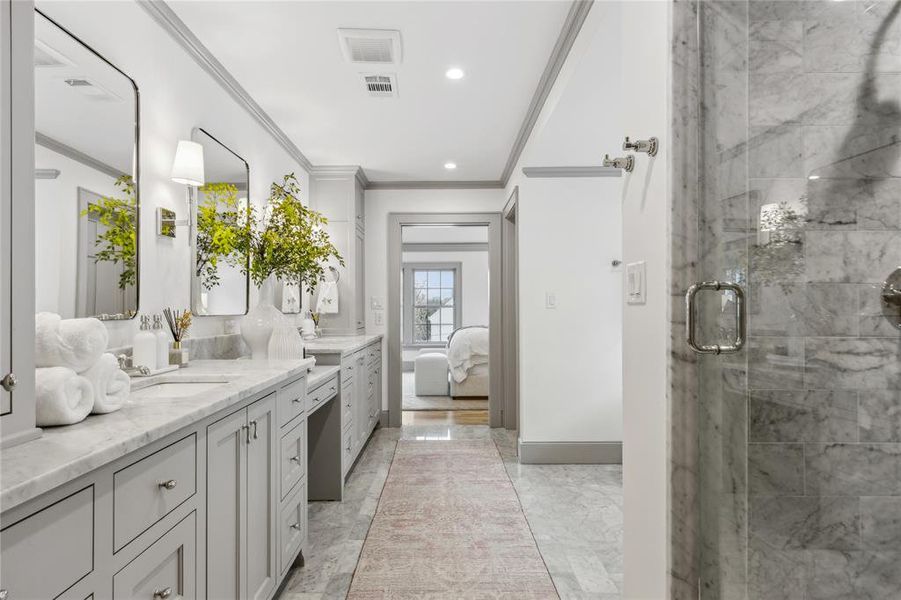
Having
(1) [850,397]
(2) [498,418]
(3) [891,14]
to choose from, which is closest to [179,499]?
Result: (1) [850,397]

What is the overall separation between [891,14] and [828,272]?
65 centimetres

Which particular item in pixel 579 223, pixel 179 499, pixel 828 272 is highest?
pixel 579 223

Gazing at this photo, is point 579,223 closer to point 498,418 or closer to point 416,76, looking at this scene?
point 416,76

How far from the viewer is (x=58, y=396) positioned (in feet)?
3.37

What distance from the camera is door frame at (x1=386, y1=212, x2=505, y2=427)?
469 centimetres

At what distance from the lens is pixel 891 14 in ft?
3.78

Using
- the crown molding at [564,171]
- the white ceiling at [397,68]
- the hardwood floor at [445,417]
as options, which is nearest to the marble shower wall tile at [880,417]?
the white ceiling at [397,68]

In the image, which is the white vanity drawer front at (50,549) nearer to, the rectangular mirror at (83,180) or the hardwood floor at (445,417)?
the rectangular mirror at (83,180)

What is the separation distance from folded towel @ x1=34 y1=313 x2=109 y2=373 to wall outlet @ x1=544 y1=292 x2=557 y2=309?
9.88 feet

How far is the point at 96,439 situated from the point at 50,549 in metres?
0.21

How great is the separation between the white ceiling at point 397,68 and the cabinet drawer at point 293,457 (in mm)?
1840

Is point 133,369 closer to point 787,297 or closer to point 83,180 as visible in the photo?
point 83,180

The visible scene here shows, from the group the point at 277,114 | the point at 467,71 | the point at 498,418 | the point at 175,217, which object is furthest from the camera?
Result: the point at 498,418

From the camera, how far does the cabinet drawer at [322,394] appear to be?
245 cm
